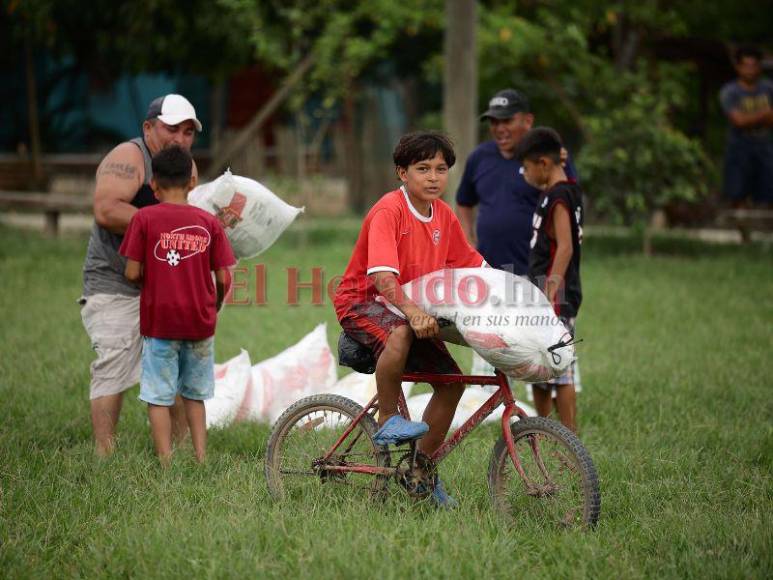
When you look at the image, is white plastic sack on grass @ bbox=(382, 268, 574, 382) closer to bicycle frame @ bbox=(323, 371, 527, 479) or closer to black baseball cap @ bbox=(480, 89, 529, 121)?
bicycle frame @ bbox=(323, 371, 527, 479)

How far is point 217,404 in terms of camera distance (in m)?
6.49

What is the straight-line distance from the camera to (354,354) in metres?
4.69

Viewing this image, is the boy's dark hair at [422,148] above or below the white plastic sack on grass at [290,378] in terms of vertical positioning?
above

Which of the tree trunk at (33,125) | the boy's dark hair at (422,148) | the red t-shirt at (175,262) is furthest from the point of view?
the tree trunk at (33,125)

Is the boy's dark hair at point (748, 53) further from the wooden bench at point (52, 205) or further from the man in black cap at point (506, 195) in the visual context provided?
the wooden bench at point (52, 205)

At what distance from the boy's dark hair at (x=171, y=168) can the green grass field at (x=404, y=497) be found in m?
1.41

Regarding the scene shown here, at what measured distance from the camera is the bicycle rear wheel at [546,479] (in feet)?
14.0

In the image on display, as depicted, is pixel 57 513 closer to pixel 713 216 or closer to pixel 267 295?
pixel 267 295

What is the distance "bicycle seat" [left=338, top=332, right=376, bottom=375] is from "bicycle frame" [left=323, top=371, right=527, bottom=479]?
0.57 ft

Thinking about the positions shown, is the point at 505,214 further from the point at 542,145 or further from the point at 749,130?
the point at 749,130

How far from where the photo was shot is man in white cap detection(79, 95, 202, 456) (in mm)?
5629

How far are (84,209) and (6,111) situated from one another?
8.46m

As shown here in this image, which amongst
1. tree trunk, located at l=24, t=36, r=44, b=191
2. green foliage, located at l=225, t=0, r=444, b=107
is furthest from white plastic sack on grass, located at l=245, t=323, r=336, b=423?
tree trunk, located at l=24, t=36, r=44, b=191

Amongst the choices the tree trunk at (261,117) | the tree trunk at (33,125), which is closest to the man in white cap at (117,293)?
the tree trunk at (261,117)
